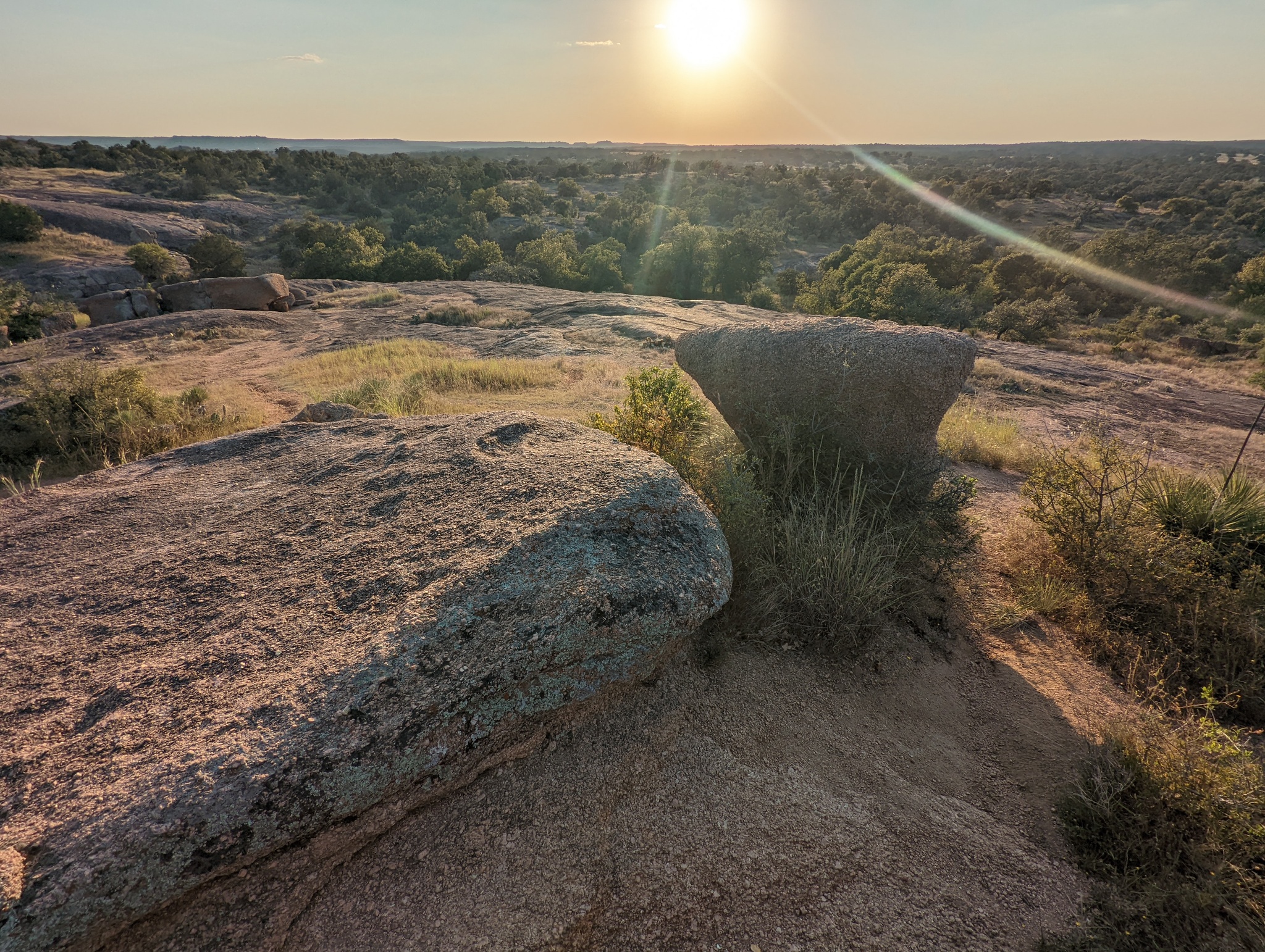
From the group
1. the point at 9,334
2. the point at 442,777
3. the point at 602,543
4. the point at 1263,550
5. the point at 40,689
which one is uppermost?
the point at 602,543

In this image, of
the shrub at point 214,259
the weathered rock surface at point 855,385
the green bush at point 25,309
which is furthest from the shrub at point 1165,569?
the shrub at point 214,259

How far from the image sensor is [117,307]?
1775 cm

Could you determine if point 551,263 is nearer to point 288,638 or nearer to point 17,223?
point 17,223

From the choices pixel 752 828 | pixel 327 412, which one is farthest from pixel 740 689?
pixel 327 412

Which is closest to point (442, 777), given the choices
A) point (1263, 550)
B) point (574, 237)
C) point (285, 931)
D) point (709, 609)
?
point (285, 931)

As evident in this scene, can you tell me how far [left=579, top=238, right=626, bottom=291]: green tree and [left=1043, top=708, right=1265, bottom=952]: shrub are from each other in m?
28.9

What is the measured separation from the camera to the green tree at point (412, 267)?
1089 inches

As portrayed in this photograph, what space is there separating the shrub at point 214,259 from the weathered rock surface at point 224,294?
6.44 meters

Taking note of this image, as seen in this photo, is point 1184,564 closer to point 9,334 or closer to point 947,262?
Answer: point 9,334

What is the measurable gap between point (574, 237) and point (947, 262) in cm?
2187

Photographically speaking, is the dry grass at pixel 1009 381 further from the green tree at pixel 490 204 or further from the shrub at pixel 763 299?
the green tree at pixel 490 204

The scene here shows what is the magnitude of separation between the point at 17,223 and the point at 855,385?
3462cm

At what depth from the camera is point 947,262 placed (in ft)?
82.2

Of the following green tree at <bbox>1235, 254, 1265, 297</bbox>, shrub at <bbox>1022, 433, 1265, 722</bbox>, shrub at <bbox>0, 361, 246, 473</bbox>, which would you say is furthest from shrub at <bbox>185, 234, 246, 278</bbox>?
green tree at <bbox>1235, 254, 1265, 297</bbox>
